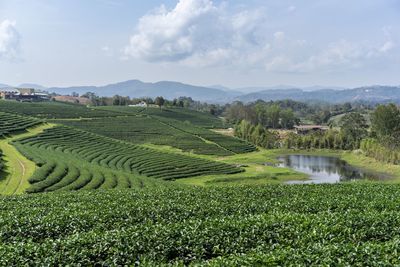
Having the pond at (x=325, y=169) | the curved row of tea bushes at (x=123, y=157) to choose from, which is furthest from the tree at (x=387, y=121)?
the curved row of tea bushes at (x=123, y=157)

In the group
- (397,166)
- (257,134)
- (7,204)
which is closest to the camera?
(7,204)

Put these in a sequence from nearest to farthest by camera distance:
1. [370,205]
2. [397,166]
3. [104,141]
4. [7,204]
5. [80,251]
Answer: [80,251] < [370,205] < [7,204] < [397,166] < [104,141]

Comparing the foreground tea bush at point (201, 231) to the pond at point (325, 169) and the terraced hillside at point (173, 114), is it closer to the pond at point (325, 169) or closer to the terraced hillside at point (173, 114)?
the pond at point (325, 169)

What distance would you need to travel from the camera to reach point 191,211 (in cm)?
2578

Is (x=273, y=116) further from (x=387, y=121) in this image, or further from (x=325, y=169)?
(x=325, y=169)

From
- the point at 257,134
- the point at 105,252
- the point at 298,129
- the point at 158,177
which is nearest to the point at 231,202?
the point at 105,252

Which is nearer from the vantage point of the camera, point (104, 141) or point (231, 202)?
point (231, 202)

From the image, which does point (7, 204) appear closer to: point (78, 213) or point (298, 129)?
point (78, 213)

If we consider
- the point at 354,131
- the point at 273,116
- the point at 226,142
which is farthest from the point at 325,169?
the point at 273,116

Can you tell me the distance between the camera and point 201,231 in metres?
20.0

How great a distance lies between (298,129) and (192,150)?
75405 mm

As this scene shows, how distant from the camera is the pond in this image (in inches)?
3105

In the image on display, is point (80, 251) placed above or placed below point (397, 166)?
above

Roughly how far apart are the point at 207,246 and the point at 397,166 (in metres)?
79.2
